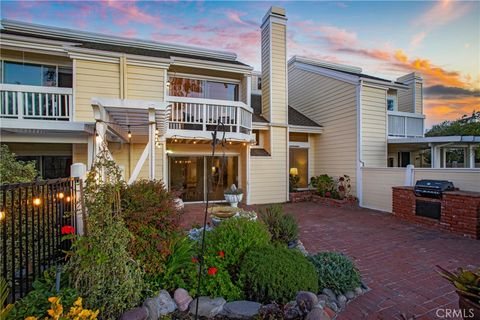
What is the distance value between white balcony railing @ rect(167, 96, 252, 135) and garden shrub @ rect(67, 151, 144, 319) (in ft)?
19.8

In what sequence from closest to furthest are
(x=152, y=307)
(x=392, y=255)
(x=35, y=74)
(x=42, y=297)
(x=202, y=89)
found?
(x=42, y=297) → (x=152, y=307) → (x=392, y=255) → (x=35, y=74) → (x=202, y=89)

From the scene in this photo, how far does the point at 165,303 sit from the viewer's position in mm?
2902

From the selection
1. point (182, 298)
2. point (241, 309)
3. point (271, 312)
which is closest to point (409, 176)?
point (271, 312)

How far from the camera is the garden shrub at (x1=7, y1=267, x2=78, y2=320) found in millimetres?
2257

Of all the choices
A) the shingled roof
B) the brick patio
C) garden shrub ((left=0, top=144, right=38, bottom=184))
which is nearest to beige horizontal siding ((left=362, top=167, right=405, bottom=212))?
the brick patio

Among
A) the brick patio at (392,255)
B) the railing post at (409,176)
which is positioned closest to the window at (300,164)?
the brick patio at (392,255)

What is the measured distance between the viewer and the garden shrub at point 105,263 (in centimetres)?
254

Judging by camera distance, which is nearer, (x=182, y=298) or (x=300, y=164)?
(x=182, y=298)

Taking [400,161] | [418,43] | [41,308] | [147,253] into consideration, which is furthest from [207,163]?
[400,161]

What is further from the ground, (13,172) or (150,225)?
(13,172)

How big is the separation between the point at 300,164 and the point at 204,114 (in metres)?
6.31

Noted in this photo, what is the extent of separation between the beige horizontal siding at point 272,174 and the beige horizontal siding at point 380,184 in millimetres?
3404

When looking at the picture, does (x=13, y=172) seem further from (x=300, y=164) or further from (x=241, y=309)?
(x=300, y=164)

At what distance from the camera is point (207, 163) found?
10891 mm
